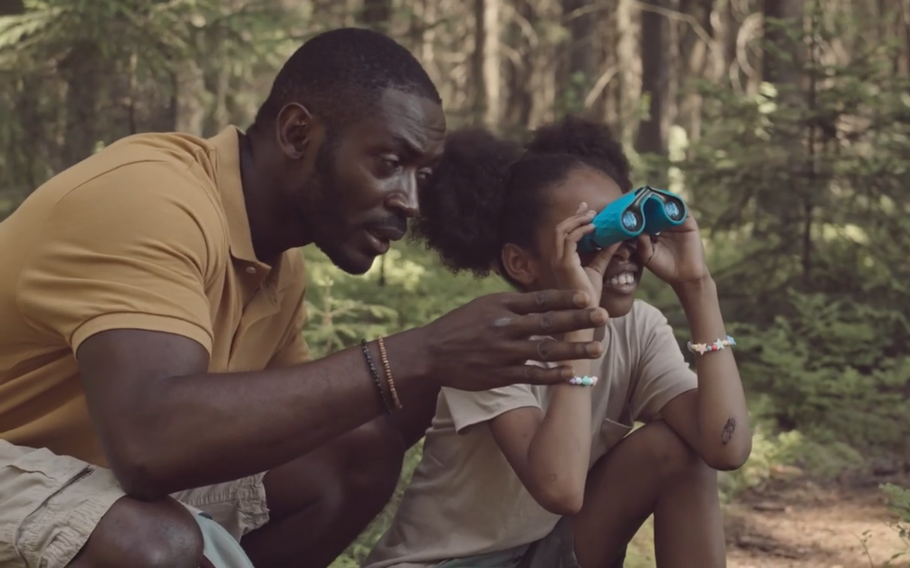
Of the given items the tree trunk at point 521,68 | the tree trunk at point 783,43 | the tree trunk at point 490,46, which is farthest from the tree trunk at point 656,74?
the tree trunk at point 783,43

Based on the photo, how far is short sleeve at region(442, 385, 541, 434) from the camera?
2.65m

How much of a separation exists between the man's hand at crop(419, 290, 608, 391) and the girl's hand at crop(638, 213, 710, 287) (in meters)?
0.70

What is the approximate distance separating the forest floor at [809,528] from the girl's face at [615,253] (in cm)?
131

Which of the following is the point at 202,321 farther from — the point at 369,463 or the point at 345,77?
the point at 369,463

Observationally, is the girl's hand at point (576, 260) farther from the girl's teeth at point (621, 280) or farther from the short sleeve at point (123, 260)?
the short sleeve at point (123, 260)

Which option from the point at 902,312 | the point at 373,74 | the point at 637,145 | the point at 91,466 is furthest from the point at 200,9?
the point at 637,145

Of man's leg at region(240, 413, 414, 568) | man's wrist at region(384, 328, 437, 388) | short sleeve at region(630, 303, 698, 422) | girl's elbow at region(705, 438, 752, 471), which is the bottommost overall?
man's leg at region(240, 413, 414, 568)

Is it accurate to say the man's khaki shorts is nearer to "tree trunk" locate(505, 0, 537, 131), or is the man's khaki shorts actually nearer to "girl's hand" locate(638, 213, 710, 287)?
"girl's hand" locate(638, 213, 710, 287)

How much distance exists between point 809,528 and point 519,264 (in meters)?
2.09

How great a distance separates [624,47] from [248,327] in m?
12.0

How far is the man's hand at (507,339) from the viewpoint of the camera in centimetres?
215

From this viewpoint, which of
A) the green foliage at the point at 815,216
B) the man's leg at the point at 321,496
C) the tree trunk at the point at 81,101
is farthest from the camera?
the green foliage at the point at 815,216

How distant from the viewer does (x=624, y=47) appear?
46.0ft

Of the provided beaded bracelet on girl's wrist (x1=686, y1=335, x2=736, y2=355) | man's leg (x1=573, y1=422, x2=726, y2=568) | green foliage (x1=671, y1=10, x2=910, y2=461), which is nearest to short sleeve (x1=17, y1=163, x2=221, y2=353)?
man's leg (x1=573, y1=422, x2=726, y2=568)
